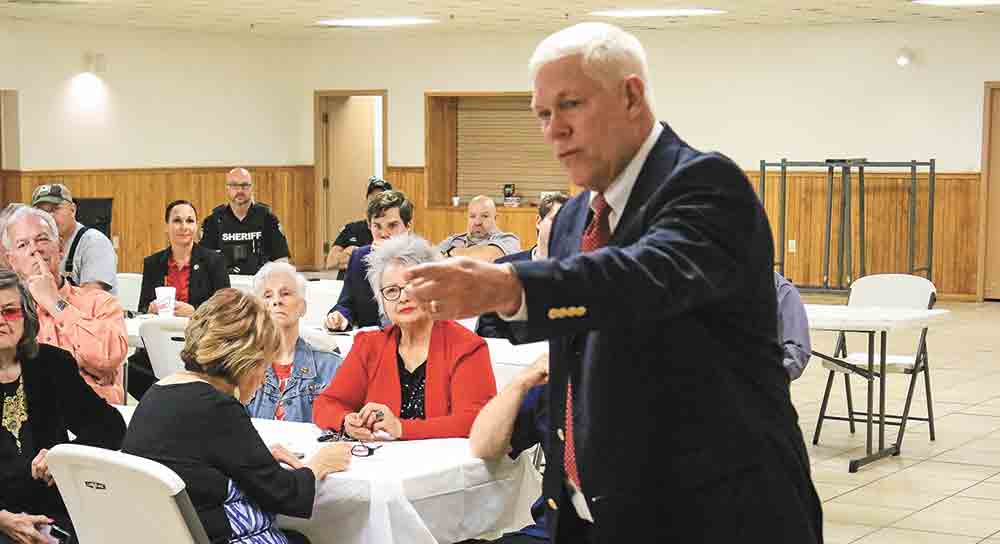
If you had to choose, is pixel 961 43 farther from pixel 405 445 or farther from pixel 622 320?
pixel 622 320

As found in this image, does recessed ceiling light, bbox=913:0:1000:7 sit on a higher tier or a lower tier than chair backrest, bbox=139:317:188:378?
higher

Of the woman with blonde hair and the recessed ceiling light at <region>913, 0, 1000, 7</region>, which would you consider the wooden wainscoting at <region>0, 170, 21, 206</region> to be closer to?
the recessed ceiling light at <region>913, 0, 1000, 7</region>

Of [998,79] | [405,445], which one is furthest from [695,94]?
[405,445]

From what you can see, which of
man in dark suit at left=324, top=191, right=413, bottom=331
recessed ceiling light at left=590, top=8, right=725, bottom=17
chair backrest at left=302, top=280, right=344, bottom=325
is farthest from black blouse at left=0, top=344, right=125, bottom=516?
recessed ceiling light at left=590, top=8, right=725, bottom=17

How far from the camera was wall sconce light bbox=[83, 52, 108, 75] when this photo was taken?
16219 millimetres

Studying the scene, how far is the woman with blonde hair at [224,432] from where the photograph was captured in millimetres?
3422

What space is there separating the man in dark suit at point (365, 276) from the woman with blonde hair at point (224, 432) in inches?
105

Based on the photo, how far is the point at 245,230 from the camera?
10961 millimetres

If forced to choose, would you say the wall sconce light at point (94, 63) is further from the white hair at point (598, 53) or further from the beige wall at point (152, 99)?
the white hair at point (598, 53)

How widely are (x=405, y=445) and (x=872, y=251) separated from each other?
42.9 ft

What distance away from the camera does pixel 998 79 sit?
51.4ft

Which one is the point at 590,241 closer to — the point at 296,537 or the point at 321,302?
the point at 296,537

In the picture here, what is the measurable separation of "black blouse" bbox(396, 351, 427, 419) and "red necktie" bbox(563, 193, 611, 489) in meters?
2.49

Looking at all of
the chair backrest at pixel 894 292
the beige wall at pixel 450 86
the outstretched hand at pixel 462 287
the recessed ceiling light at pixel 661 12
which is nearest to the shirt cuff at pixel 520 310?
the outstretched hand at pixel 462 287
